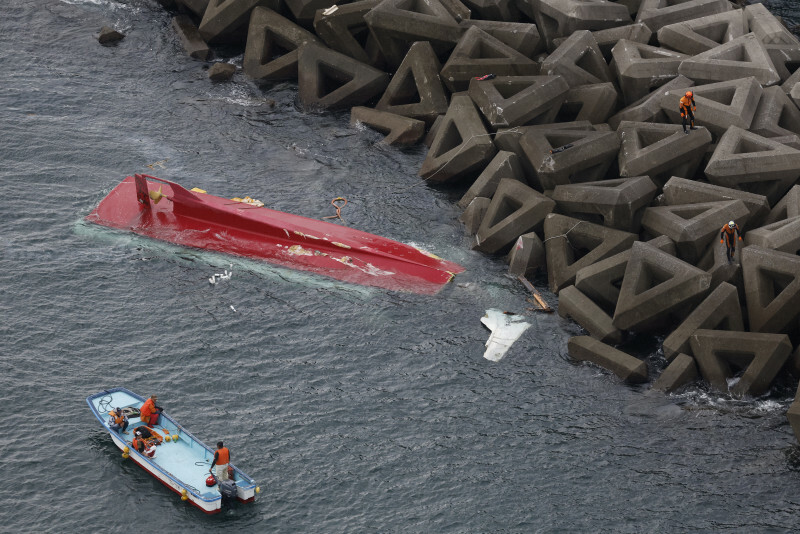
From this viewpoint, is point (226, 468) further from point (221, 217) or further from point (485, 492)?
point (221, 217)

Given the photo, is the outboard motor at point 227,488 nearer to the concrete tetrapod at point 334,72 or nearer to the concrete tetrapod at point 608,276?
the concrete tetrapod at point 608,276

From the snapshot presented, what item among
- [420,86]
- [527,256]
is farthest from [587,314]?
[420,86]

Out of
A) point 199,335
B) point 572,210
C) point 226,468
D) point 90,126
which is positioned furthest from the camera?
point 90,126

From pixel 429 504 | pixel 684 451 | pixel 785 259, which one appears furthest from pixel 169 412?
pixel 785 259

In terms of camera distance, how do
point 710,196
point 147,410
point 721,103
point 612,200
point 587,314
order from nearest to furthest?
1. point 147,410
2. point 587,314
3. point 710,196
4. point 612,200
5. point 721,103

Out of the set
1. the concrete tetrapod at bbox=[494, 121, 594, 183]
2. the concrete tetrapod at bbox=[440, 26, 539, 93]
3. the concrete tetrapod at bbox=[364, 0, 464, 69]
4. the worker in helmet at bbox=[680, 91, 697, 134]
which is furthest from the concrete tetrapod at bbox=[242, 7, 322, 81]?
the worker in helmet at bbox=[680, 91, 697, 134]

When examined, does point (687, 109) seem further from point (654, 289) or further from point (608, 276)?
point (654, 289)

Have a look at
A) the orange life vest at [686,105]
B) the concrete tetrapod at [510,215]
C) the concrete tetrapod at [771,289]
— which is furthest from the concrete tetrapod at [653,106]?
the concrete tetrapod at [771,289]
